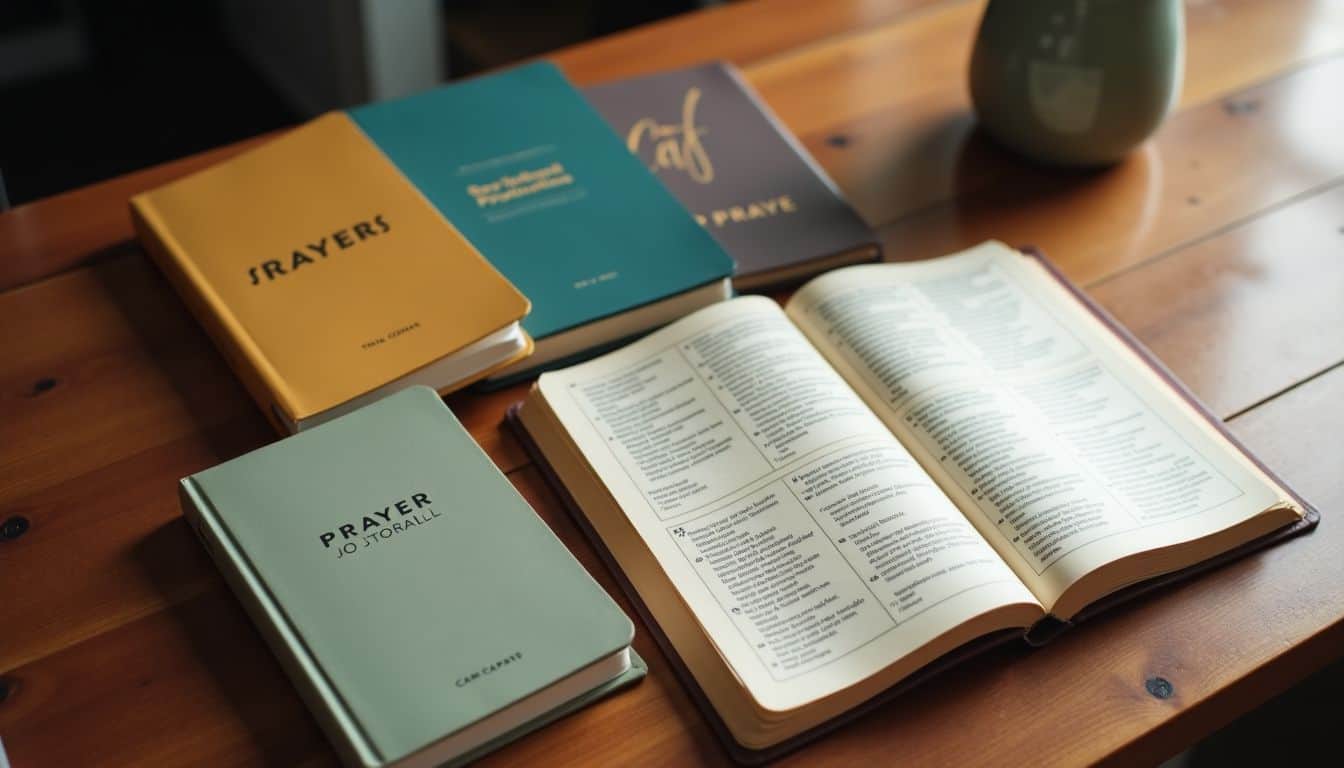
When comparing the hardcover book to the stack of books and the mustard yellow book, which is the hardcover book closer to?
the stack of books

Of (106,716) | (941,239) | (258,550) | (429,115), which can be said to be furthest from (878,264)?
(106,716)

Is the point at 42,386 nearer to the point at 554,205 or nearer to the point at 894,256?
the point at 554,205

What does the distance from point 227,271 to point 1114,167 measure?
706 mm

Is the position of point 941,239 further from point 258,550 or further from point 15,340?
point 15,340

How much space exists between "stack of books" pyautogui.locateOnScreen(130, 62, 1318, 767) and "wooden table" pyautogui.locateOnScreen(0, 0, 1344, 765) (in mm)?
23

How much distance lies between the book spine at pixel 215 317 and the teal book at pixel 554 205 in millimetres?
144

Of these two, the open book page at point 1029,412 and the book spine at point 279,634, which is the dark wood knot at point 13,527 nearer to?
the book spine at point 279,634

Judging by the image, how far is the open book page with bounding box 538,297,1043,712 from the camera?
70cm

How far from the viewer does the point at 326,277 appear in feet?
2.89

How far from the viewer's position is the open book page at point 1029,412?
76 centimetres

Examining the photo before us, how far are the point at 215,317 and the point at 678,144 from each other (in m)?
0.39

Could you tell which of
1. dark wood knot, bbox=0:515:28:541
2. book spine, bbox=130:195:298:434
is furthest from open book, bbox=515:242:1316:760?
dark wood knot, bbox=0:515:28:541

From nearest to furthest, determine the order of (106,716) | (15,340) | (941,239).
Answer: (106,716), (15,340), (941,239)

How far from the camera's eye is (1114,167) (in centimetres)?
110
